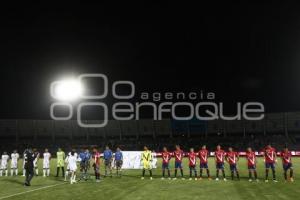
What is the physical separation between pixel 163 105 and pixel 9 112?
96.2 feet

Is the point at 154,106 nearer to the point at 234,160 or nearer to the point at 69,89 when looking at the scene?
the point at 69,89

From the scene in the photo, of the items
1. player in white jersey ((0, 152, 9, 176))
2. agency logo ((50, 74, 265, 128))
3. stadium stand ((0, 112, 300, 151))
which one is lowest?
player in white jersey ((0, 152, 9, 176))

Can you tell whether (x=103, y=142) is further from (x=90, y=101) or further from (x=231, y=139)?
(x=231, y=139)

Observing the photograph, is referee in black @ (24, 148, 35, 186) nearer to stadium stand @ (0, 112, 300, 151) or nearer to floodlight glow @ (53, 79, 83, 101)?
floodlight glow @ (53, 79, 83, 101)

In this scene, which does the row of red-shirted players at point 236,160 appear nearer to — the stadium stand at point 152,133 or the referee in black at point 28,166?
the referee in black at point 28,166

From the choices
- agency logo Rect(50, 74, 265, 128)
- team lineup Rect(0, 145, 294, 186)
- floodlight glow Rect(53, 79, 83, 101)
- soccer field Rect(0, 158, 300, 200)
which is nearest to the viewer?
soccer field Rect(0, 158, 300, 200)

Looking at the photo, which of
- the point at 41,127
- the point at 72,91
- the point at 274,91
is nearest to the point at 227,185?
the point at 72,91

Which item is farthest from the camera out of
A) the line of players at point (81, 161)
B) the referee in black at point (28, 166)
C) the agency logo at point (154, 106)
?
the agency logo at point (154, 106)

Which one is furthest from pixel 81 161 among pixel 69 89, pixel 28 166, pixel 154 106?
pixel 154 106

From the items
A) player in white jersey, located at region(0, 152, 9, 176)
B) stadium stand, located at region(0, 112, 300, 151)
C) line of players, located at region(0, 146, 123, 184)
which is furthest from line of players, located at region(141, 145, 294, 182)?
stadium stand, located at region(0, 112, 300, 151)

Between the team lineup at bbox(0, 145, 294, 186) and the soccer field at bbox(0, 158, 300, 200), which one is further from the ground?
the team lineup at bbox(0, 145, 294, 186)

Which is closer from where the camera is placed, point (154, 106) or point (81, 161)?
point (81, 161)

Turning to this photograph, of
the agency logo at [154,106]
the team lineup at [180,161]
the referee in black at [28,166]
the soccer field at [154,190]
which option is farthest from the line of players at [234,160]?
the agency logo at [154,106]

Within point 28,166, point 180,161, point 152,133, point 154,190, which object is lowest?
point 154,190
